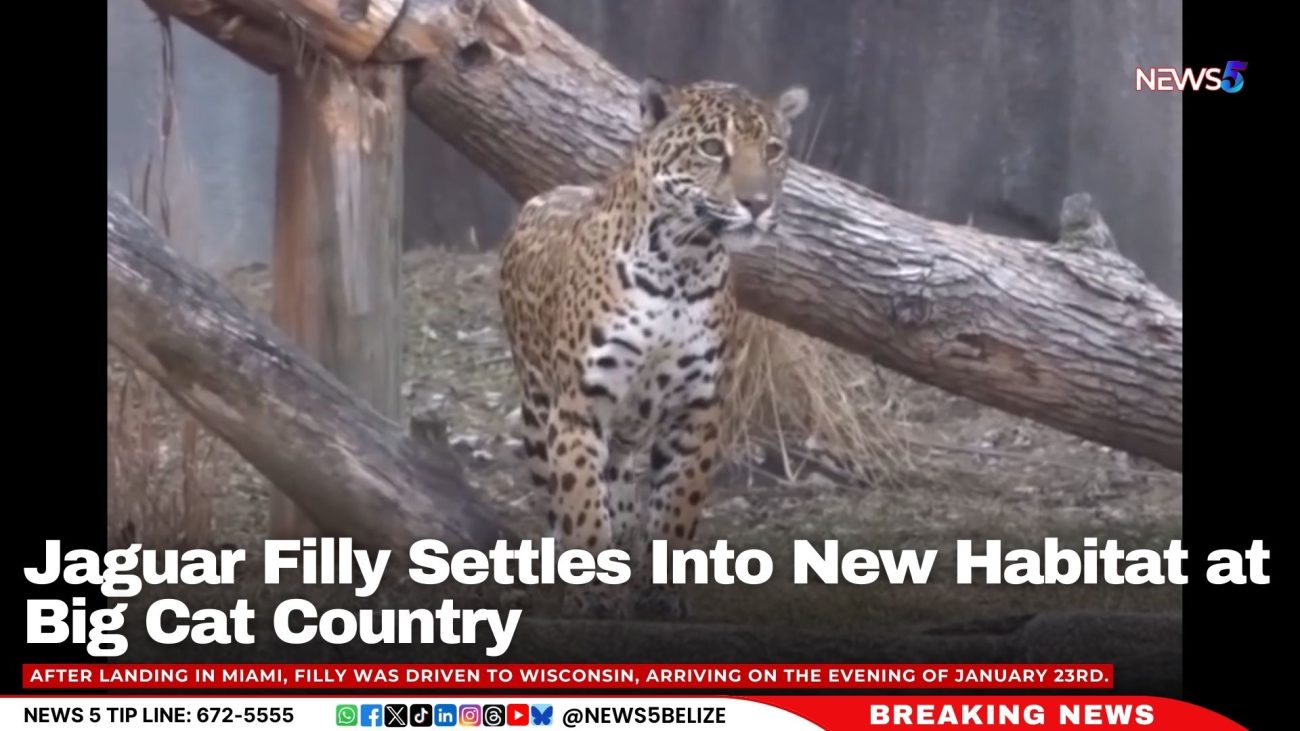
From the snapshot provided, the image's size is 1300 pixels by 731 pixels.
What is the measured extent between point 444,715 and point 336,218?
122 centimetres

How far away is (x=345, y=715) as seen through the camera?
181 inches

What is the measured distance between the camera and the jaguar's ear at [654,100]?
4.95 meters

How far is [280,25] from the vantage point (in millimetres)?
5168

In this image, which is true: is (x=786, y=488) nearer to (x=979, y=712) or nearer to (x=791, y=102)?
(x=979, y=712)

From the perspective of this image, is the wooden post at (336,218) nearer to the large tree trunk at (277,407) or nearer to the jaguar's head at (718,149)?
the large tree trunk at (277,407)

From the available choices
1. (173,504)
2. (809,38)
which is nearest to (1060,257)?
(809,38)

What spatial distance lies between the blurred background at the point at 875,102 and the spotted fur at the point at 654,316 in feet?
0.62

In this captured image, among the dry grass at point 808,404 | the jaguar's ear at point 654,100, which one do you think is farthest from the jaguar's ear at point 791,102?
the dry grass at point 808,404

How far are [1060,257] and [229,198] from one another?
1972 millimetres

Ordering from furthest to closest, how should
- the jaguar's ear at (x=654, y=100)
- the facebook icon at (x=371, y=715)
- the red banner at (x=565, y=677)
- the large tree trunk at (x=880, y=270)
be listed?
the large tree trunk at (x=880, y=270) → the jaguar's ear at (x=654, y=100) → the red banner at (x=565, y=677) → the facebook icon at (x=371, y=715)
